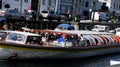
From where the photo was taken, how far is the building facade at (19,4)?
6605 centimetres

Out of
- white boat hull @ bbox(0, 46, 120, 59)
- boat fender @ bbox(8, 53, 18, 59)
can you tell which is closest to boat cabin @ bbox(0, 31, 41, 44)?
white boat hull @ bbox(0, 46, 120, 59)

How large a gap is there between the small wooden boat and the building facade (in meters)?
30.9

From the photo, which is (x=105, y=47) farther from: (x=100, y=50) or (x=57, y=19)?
(x=57, y=19)

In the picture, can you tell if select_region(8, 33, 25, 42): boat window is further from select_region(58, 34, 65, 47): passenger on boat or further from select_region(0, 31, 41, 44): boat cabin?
select_region(58, 34, 65, 47): passenger on boat

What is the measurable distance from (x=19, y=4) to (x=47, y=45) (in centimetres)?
3866

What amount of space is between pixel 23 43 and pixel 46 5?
47.1 metres

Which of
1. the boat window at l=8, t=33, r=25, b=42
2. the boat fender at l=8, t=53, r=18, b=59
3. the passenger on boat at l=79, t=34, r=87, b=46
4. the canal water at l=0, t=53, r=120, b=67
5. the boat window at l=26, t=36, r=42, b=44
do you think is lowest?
the canal water at l=0, t=53, r=120, b=67

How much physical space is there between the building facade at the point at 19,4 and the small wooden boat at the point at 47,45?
30.9 m

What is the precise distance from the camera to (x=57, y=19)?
6228 cm

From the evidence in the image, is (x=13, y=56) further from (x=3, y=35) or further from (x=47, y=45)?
(x=47, y=45)

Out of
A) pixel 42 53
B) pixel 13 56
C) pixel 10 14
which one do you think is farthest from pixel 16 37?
pixel 10 14

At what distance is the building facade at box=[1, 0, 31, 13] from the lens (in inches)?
2600

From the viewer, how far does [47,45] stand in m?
31.4

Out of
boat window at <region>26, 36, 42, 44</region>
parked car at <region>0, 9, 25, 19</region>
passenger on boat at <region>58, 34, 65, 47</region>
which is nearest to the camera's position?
boat window at <region>26, 36, 42, 44</region>
